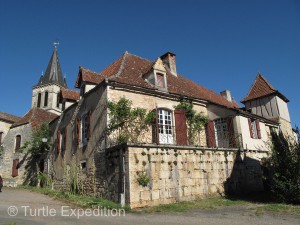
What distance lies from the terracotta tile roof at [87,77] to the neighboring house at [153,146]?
54 mm

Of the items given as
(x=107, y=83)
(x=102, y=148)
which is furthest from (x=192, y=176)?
(x=107, y=83)

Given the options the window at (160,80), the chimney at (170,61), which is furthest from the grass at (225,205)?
the chimney at (170,61)

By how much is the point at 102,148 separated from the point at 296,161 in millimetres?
8447

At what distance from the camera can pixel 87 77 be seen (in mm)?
14109

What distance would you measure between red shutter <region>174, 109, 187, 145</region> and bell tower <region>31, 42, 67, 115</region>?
93.1 ft

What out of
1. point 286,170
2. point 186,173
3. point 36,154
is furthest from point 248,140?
point 36,154

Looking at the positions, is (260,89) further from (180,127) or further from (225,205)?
(225,205)

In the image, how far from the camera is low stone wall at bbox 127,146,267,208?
405 inches

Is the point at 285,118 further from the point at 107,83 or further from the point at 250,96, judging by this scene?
the point at 107,83

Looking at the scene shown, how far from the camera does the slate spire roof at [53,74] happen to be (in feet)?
136

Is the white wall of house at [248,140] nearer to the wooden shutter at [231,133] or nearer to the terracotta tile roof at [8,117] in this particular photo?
the wooden shutter at [231,133]

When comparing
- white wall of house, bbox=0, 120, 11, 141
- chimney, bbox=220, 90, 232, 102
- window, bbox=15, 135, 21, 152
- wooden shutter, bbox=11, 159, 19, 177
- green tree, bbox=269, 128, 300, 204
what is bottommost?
green tree, bbox=269, 128, 300, 204

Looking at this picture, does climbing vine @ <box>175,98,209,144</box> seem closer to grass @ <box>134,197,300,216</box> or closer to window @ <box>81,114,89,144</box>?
grass @ <box>134,197,300,216</box>

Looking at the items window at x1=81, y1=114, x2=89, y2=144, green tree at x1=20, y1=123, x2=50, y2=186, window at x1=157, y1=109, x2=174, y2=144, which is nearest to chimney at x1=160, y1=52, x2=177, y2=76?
window at x1=157, y1=109, x2=174, y2=144
